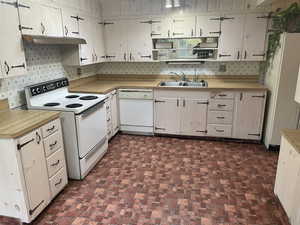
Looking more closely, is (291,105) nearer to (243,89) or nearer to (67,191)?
(243,89)

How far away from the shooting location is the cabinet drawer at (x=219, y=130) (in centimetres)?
364

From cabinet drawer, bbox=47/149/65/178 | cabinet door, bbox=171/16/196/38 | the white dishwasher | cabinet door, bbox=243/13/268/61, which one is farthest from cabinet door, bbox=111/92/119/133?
cabinet door, bbox=243/13/268/61

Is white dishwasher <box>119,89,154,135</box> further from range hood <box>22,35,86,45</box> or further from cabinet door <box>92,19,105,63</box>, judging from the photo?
range hood <box>22,35,86,45</box>

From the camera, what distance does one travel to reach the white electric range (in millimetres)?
2525

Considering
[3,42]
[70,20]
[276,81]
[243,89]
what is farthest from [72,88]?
[276,81]

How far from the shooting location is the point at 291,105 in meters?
3.04

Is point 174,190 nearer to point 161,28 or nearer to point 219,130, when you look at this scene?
point 219,130

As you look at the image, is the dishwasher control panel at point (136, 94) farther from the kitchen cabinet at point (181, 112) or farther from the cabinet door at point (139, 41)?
the cabinet door at point (139, 41)

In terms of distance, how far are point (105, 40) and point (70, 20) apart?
1.10 meters

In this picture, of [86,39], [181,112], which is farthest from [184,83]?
[86,39]

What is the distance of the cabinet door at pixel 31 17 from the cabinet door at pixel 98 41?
127 cm

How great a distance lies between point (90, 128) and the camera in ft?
9.11

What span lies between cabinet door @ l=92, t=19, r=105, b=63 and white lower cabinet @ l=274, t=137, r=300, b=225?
9.91 ft

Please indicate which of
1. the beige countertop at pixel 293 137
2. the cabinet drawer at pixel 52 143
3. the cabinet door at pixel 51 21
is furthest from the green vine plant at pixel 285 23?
the cabinet drawer at pixel 52 143
